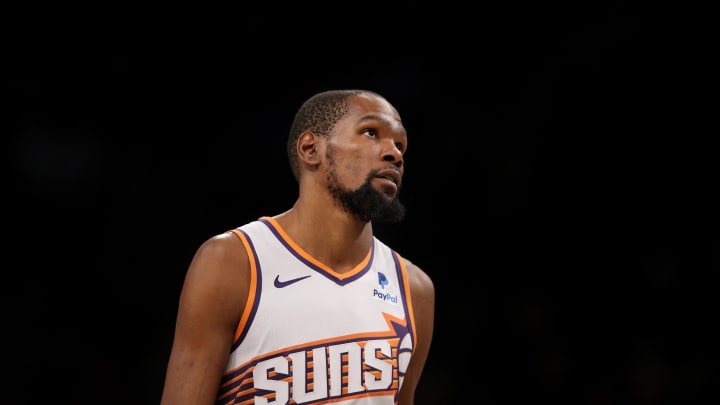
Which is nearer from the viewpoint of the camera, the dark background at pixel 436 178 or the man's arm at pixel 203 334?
the man's arm at pixel 203 334

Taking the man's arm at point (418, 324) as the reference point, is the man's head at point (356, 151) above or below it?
above

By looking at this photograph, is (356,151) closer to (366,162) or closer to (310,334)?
(366,162)

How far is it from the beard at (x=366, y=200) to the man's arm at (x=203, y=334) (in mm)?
434

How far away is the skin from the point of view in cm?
200

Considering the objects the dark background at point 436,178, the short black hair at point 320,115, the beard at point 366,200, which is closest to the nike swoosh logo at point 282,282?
the beard at point 366,200

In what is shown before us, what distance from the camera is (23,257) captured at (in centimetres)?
514

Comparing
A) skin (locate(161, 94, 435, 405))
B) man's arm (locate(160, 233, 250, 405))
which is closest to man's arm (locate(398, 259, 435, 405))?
skin (locate(161, 94, 435, 405))

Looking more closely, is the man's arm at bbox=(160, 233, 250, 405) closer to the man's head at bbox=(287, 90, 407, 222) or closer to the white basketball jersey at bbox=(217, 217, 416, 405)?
the white basketball jersey at bbox=(217, 217, 416, 405)

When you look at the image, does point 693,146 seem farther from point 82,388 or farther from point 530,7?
point 82,388

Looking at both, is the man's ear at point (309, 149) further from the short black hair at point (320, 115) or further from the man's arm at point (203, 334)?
the man's arm at point (203, 334)

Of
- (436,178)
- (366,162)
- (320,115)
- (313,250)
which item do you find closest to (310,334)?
(313,250)

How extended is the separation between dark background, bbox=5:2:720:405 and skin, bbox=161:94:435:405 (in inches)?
128

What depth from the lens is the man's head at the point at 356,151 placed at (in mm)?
2248

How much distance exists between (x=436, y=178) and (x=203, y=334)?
14.9 ft
